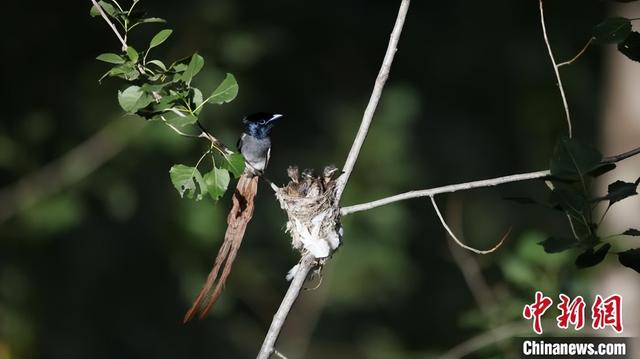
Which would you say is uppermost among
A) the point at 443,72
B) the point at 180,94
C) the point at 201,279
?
the point at 443,72

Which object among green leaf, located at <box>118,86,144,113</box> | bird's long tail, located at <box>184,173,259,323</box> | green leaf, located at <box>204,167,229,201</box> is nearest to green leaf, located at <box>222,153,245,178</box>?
green leaf, located at <box>204,167,229,201</box>

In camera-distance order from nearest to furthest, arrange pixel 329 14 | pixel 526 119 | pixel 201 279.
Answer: pixel 201 279 < pixel 526 119 < pixel 329 14

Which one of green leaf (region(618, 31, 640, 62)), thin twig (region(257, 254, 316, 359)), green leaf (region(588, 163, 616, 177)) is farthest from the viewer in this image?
thin twig (region(257, 254, 316, 359))

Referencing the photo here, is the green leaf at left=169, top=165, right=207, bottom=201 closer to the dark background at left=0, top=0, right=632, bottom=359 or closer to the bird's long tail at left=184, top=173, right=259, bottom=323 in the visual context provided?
the bird's long tail at left=184, top=173, right=259, bottom=323

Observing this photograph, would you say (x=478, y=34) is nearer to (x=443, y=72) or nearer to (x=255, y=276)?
(x=443, y=72)

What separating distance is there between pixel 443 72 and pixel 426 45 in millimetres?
358

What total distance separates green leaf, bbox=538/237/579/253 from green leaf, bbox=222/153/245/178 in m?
0.70

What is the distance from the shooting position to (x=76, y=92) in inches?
283

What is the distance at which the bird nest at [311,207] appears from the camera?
285cm

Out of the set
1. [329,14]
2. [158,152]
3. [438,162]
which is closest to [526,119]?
Result: [438,162]

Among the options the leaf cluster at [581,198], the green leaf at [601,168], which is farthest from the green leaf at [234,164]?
the green leaf at [601,168]

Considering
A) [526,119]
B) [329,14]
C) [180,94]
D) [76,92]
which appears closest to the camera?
[180,94]

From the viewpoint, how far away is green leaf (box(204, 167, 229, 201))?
2.09 meters

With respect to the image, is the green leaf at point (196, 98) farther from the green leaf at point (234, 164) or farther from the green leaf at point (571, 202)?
the green leaf at point (571, 202)
